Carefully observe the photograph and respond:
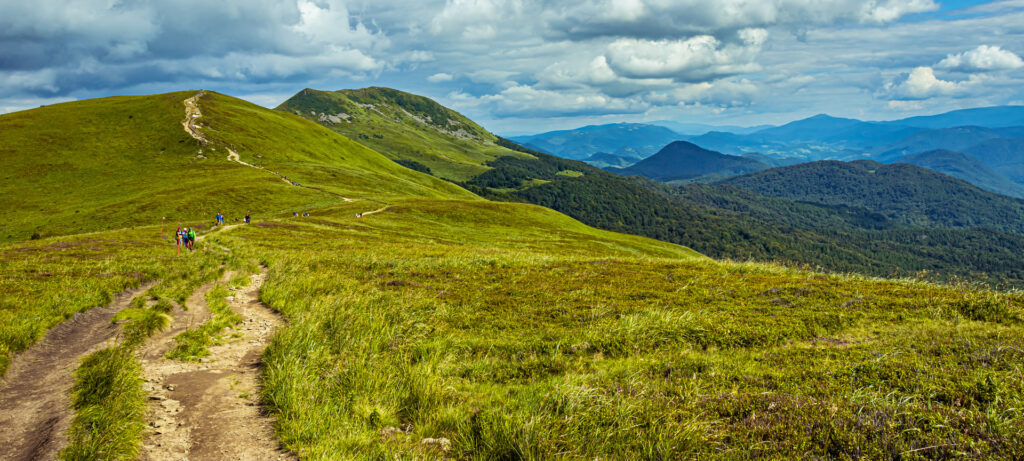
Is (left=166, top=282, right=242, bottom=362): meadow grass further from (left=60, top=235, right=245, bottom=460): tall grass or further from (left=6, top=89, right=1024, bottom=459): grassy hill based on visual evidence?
(left=60, top=235, right=245, bottom=460): tall grass

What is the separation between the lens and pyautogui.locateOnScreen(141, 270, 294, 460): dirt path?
22.9 ft

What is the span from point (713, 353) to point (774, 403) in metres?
3.72

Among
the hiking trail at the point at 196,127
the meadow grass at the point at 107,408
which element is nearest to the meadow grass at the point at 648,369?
the meadow grass at the point at 107,408

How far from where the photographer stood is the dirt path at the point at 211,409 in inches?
275

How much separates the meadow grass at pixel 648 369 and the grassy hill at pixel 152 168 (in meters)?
69.9

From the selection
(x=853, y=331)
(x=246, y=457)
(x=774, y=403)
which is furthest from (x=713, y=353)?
(x=246, y=457)

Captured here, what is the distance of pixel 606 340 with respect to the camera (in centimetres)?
1251

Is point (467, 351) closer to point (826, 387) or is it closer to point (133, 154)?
point (826, 387)

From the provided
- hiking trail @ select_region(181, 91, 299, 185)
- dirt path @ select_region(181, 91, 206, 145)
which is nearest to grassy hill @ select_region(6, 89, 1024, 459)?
hiking trail @ select_region(181, 91, 299, 185)

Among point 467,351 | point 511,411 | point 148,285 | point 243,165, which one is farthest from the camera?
point 243,165

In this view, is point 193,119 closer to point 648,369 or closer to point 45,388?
point 45,388

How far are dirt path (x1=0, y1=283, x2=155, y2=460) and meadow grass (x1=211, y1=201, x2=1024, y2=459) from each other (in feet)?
10.3

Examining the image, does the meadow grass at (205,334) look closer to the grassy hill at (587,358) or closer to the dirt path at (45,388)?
the grassy hill at (587,358)

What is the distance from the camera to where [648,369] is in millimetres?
10172
